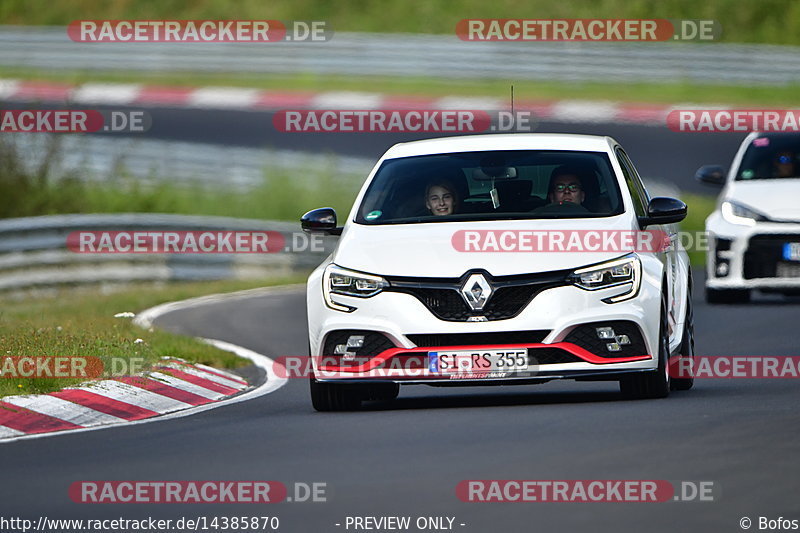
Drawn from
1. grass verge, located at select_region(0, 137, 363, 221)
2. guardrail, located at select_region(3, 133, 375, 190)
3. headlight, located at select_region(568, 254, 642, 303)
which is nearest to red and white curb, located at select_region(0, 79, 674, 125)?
guardrail, located at select_region(3, 133, 375, 190)

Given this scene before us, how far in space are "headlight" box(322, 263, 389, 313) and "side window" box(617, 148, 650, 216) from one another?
177 cm

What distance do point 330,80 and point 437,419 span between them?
29.4 meters

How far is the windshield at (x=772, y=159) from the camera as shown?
59.0 feet

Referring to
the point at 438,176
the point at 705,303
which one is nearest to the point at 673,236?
the point at 438,176

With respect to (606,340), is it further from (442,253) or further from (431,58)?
(431,58)

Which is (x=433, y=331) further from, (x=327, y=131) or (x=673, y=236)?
(x=327, y=131)

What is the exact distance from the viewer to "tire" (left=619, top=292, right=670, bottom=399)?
10766 mm

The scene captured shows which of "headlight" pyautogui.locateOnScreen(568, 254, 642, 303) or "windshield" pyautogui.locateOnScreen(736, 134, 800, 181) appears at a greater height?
"windshield" pyautogui.locateOnScreen(736, 134, 800, 181)

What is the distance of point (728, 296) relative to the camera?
59.6 feet

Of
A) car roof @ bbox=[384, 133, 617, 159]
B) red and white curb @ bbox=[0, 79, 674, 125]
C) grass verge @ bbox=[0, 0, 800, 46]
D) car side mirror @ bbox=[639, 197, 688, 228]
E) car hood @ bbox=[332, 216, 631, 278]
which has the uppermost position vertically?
grass verge @ bbox=[0, 0, 800, 46]

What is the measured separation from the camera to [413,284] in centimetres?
1046

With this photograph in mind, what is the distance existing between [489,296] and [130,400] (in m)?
2.63

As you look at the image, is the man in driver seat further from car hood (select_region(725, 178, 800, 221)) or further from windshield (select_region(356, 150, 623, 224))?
car hood (select_region(725, 178, 800, 221))

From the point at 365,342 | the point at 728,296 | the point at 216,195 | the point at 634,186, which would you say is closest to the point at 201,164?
the point at 216,195
